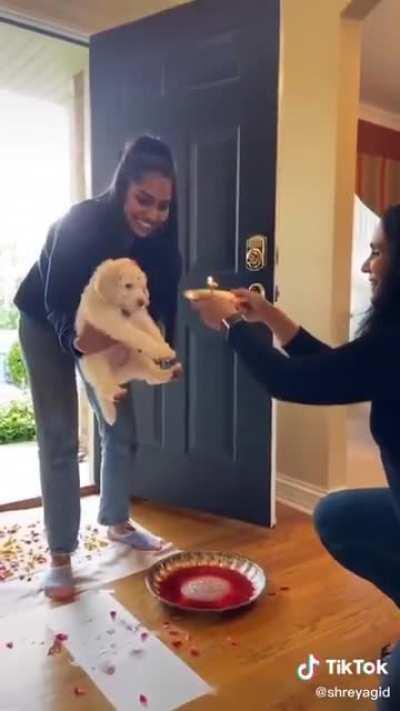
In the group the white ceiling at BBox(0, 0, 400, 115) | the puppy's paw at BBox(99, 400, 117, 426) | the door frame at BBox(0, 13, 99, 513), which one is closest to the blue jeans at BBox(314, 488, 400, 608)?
the puppy's paw at BBox(99, 400, 117, 426)

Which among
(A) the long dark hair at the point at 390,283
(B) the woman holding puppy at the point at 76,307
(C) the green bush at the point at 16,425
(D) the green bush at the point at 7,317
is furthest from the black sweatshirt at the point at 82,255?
(D) the green bush at the point at 7,317

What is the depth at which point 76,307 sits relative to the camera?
1.47m

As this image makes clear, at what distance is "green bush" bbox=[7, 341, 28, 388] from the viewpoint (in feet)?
13.8

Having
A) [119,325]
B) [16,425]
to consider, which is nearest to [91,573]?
[119,325]

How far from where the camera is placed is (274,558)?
1.97 m

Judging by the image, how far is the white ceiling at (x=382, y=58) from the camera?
2.88 metres

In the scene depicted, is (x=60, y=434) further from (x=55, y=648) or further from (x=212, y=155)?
(x=212, y=155)

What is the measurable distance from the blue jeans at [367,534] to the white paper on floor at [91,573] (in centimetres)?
75

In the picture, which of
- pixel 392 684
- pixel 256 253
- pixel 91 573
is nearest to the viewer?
pixel 392 684

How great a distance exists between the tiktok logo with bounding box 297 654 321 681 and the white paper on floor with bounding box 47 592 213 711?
0.71 ft

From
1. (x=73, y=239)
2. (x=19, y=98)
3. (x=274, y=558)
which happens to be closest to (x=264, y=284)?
(x=73, y=239)

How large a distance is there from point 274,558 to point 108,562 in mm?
552

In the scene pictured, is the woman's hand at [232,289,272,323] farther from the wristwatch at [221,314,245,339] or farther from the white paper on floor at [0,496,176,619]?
the white paper on floor at [0,496,176,619]

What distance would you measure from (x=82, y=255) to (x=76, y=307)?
132 millimetres
